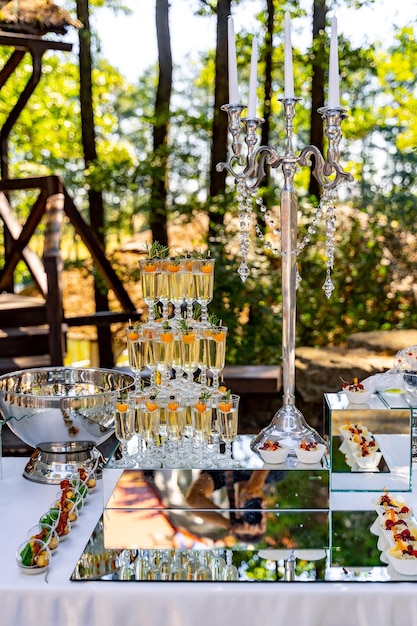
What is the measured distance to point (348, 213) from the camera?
6555 millimetres

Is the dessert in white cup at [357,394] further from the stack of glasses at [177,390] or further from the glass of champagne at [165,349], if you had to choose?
the glass of champagne at [165,349]

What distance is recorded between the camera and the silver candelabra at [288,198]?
182cm

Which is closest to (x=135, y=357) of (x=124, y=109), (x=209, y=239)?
(x=209, y=239)

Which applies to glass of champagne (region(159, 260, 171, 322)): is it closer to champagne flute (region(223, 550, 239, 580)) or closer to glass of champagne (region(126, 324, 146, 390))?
glass of champagne (region(126, 324, 146, 390))

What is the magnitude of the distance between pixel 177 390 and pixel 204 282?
0.27m

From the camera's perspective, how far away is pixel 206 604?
1448 mm

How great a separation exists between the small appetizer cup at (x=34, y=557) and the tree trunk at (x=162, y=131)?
5.17 meters

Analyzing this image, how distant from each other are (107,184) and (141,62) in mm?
2270

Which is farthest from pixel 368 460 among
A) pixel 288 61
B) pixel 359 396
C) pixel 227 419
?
pixel 288 61

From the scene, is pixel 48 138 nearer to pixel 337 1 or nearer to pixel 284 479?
pixel 337 1

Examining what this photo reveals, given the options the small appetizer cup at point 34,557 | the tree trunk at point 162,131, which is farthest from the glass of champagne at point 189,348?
the tree trunk at point 162,131

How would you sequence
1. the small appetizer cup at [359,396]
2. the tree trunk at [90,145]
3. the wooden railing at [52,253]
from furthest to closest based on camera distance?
the tree trunk at [90,145], the wooden railing at [52,253], the small appetizer cup at [359,396]

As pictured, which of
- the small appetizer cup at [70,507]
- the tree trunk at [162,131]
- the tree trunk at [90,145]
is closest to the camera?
the small appetizer cup at [70,507]

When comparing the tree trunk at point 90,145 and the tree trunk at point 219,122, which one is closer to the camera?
the tree trunk at point 219,122
